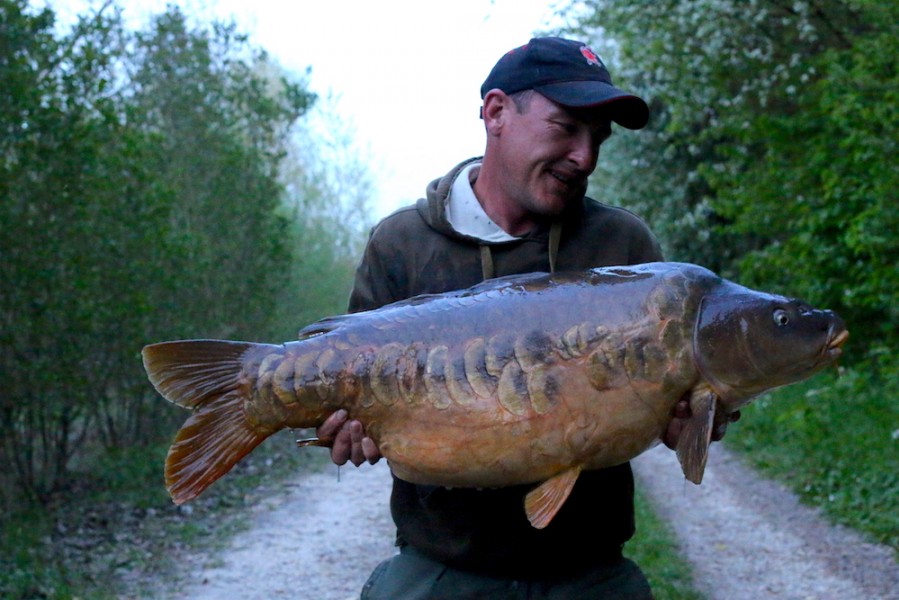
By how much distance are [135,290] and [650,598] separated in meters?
7.92

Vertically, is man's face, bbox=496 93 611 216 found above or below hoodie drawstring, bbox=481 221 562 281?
above

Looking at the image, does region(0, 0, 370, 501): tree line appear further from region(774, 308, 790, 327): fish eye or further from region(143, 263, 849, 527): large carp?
region(774, 308, 790, 327): fish eye

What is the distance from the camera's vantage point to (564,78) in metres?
3.05

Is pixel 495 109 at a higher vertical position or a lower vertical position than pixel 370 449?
higher

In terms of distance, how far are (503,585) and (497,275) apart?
0.87 metres

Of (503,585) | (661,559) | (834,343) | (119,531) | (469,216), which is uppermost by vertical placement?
(469,216)

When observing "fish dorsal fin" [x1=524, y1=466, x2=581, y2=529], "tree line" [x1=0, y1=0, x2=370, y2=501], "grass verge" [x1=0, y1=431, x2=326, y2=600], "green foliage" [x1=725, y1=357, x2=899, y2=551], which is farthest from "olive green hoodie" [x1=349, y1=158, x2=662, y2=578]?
"tree line" [x1=0, y1=0, x2=370, y2=501]

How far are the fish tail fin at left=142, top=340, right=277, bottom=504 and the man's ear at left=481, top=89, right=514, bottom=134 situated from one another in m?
0.97

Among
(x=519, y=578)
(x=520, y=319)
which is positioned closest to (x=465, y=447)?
(x=520, y=319)

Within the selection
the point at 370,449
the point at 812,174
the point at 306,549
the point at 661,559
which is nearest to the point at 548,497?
the point at 370,449

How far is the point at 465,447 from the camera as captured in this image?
2.73 meters

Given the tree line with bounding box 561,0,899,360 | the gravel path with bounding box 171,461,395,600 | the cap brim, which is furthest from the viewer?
the tree line with bounding box 561,0,899,360

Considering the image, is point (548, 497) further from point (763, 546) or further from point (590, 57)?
point (763, 546)

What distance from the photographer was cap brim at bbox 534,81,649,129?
2971 millimetres
